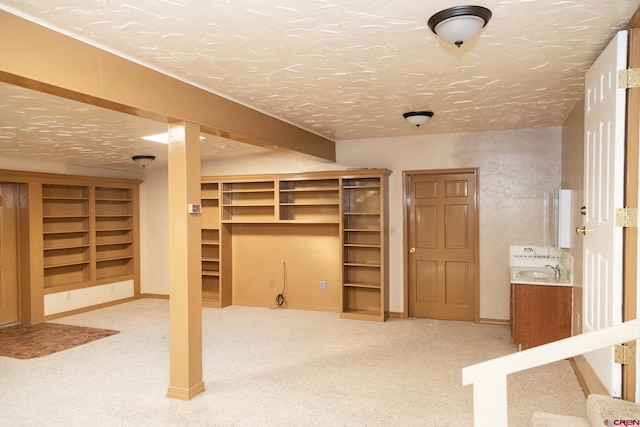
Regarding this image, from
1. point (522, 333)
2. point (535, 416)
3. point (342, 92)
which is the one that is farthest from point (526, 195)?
point (535, 416)

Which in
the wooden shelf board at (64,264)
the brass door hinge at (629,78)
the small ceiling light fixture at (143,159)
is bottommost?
the wooden shelf board at (64,264)

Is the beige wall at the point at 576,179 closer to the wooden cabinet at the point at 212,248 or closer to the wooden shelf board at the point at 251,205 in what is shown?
the wooden shelf board at the point at 251,205

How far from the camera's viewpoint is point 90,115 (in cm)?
388

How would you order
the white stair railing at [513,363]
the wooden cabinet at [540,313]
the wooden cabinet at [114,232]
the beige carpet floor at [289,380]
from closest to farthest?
1. the white stair railing at [513,363]
2. the beige carpet floor at [289,380]
3. the wooden cabinet at [540,313]
4. the wooden cabinet at [114,232]

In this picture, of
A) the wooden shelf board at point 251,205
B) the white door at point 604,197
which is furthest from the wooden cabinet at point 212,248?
the white door at point 604,197

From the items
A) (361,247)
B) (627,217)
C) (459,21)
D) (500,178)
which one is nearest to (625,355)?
(627,217)

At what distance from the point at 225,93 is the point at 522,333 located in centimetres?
367

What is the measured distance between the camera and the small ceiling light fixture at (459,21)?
2119 millimetres

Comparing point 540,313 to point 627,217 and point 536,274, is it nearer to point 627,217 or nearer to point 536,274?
point 536,274

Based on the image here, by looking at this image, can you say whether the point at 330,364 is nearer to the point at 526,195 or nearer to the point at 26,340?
the point at 526,195

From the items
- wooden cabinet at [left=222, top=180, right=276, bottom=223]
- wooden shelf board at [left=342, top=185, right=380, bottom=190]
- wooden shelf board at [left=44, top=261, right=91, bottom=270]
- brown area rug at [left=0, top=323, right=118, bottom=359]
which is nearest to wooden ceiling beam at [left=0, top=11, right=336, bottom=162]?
wooden shelf board at [left=342, top=185, right=380, bottom=190]

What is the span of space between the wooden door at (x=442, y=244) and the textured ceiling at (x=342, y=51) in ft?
5.06

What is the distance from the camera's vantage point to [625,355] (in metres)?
2.30

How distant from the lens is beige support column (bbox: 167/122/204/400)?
3.34 metres
